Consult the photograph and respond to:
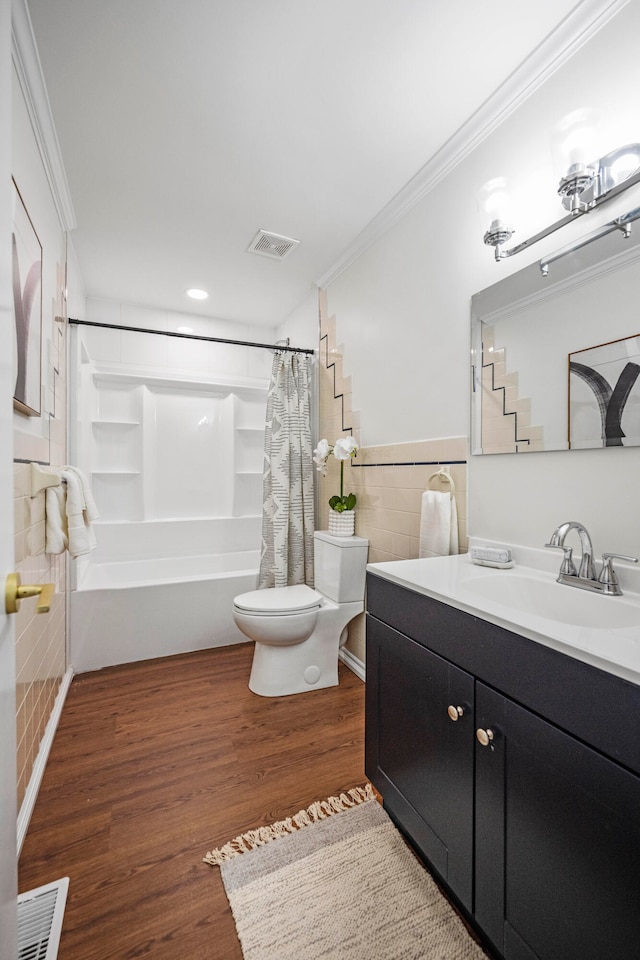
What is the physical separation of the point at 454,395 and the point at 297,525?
140 cm

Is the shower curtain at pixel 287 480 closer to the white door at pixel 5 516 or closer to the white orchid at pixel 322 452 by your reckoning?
the white orchid at pixel 322 452

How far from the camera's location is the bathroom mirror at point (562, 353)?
119 cm

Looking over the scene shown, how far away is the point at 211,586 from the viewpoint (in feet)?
9.04

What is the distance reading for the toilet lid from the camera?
2150 mm

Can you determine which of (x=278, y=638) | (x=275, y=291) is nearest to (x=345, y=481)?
(x=278, y=638)

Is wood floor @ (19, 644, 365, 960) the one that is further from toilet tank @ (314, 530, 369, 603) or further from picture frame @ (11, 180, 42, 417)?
picture frame @ (11, 180, 42, 417)

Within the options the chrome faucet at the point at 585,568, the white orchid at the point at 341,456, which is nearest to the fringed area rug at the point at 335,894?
the chrome faucet at the point at 585,568

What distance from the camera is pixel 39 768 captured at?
162cm

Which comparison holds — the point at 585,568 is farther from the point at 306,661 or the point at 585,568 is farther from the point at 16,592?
the point at 306,661

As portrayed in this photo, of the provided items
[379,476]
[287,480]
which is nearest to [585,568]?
[379,476]

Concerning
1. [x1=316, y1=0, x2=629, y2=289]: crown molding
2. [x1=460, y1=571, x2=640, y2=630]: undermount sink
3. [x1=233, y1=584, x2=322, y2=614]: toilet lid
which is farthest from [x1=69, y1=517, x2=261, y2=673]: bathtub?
[x1=316, y1=0, x2=629, y2=289]: crown molding

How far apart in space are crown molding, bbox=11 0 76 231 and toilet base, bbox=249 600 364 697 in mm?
2321

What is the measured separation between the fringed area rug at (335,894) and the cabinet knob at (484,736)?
55 centimetres

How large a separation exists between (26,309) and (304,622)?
5.58ft
